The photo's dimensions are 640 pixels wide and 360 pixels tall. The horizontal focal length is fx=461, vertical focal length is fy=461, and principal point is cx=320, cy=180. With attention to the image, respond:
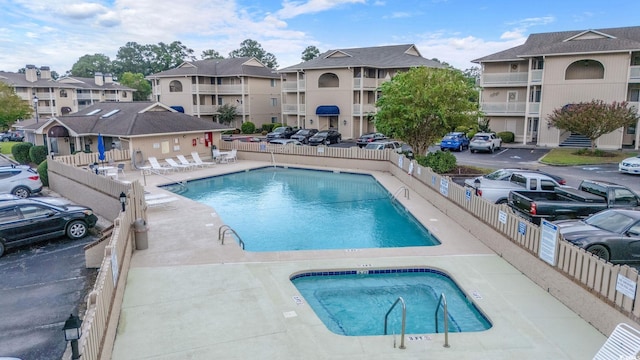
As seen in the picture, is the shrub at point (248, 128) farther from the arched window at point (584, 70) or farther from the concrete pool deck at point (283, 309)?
the concrete pool deck at point (283, 309)

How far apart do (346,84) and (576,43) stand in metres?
20.3

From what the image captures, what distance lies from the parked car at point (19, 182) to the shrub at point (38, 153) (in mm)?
10022

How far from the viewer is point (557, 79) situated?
3728cm

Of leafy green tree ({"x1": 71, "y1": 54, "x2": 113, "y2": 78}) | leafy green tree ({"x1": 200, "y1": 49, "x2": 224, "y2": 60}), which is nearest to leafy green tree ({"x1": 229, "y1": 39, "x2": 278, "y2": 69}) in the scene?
leafy green tree ({"x1": 200, "y1": 49, "x2": 224, "y2": 60})

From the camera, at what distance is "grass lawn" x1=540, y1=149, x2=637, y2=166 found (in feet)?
99.7

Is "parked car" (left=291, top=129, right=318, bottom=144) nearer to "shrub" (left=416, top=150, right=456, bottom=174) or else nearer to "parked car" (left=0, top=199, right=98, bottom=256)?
"shrub" (left=416, top=150, right=456, bottom=174)

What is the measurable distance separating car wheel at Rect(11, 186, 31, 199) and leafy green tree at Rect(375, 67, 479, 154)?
60.7 ft

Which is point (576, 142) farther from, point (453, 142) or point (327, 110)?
point (327, 110)

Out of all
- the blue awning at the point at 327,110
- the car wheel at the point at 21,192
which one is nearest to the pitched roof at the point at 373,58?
the blue awning at the point at 327,110

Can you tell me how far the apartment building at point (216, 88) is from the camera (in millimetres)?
53312

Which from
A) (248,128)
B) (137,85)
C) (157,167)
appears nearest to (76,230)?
(157,167)

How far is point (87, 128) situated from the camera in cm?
3062

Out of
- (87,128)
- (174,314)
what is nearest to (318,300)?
(174,314)

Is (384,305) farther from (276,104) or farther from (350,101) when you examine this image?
(276,104)
